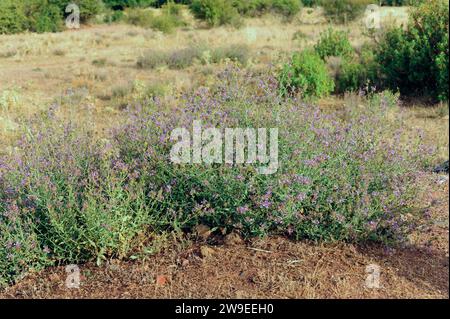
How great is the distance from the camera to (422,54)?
987 centimetres

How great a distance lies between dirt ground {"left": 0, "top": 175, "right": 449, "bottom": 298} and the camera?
3.60 metres

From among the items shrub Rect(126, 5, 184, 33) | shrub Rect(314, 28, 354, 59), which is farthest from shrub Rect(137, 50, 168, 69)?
shrub Rect(126, 5, 184, 33)

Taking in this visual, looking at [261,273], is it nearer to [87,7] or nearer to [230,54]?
[230,54]

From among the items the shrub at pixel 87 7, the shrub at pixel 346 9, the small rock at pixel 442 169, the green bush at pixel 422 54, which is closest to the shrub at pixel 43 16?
the shrub at pixel 87 7

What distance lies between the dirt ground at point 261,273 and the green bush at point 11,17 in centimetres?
366

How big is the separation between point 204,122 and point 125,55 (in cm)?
1307

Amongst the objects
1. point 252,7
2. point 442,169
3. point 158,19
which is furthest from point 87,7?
point 442,169

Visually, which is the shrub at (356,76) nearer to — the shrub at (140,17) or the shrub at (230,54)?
the shrub at (230,54)

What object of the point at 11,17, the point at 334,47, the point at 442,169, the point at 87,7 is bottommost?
the point at 442,169

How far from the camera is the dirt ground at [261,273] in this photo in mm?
3596

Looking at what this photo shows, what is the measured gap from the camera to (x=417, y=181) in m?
4.36

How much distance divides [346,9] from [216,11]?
16.9ft

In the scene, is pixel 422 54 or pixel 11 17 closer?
pixel 11 17

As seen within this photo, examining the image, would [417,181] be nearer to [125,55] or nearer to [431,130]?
[431,130]
